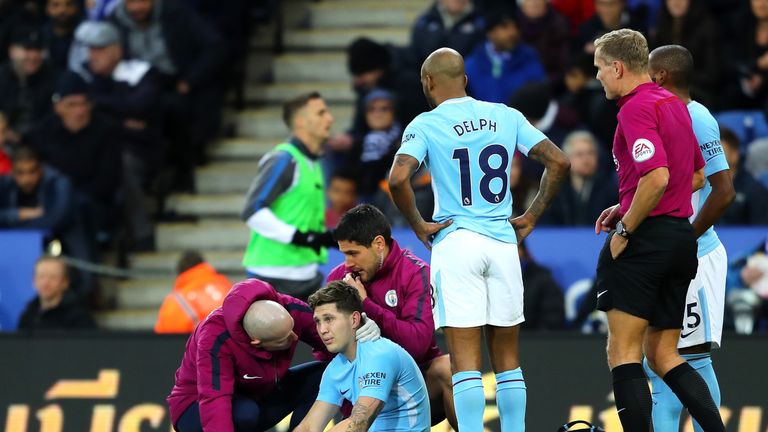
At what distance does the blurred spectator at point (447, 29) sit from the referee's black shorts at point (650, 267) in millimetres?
6016

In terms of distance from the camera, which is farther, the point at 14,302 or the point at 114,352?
the point at 14,302

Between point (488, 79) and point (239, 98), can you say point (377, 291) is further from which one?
point (239, 98)

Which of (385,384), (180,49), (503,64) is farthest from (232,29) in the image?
(385,384)

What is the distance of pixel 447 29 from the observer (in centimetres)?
1304

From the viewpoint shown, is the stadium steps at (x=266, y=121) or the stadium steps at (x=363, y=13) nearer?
the stadium steps at (x=266, y=121)

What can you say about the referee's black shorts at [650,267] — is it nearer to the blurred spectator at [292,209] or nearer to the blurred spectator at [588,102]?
the blurred spectator at [292,209]

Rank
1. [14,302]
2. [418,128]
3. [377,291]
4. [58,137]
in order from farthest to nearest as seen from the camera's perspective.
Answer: [58,137] < [14,302] < [377,291] < [418,128]

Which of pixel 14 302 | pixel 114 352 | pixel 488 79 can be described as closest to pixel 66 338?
pixel 114 352

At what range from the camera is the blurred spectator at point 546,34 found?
13.0 metres

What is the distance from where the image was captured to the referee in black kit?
6980 mm

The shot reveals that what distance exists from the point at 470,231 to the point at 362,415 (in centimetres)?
100

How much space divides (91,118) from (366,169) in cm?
235

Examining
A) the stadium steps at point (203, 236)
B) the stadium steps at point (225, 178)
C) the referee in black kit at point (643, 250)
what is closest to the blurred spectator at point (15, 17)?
the stadium steps at point (225, 178)

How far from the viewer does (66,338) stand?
9812 mm
